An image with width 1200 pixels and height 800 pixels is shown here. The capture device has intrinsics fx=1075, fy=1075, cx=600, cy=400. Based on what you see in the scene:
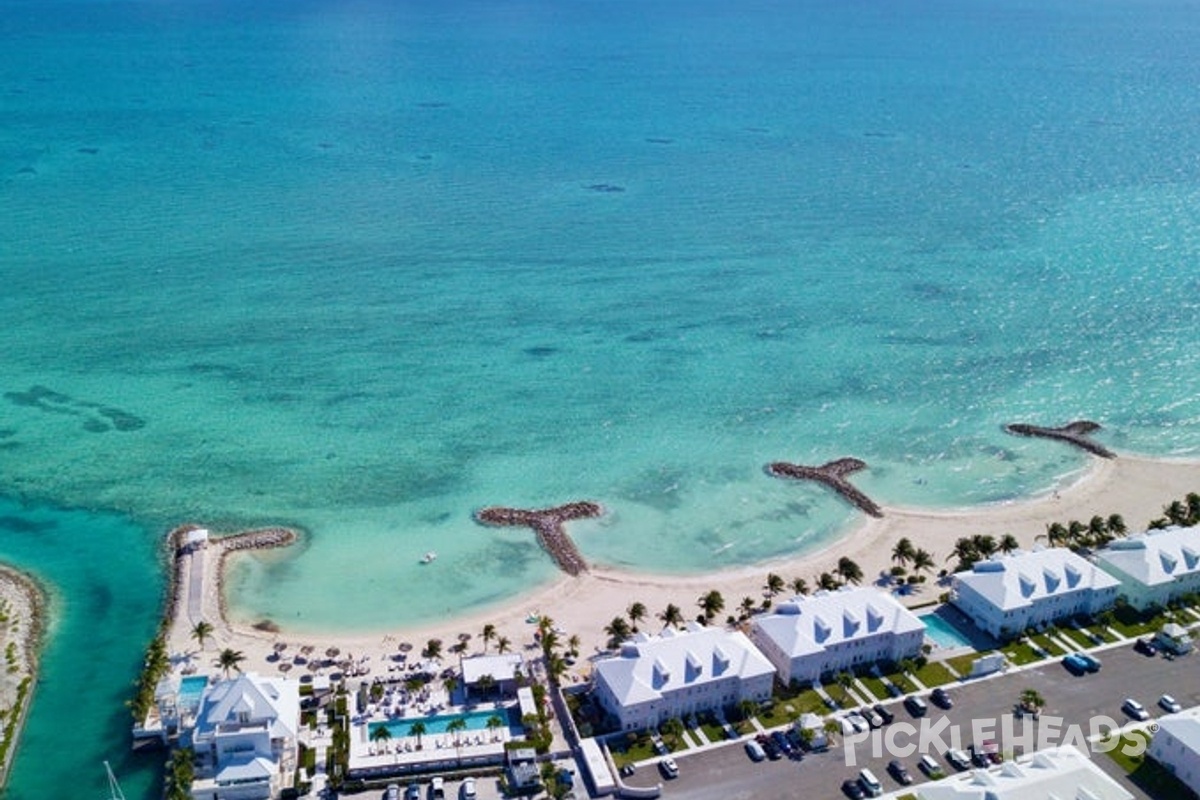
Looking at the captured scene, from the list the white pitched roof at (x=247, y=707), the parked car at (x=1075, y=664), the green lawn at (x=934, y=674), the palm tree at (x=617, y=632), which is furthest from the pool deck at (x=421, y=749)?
the parked car at (x=1075, y=664)

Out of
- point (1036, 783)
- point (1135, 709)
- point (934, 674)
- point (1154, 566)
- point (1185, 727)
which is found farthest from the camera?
point (1154, 566)

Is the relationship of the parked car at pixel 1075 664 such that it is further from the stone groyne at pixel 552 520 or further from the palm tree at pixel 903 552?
the stone groyne at pixel 552 520

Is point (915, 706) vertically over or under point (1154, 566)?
under

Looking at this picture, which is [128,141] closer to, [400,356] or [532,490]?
[400,356]

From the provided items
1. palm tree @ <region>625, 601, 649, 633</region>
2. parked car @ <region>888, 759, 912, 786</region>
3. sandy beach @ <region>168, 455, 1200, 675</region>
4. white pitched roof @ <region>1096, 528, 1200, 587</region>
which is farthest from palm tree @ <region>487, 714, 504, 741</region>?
white pitched roof @ <region>1096, 528, 1200, 587</region>

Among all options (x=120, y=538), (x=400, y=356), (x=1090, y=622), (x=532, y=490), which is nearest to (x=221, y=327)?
(x=400, y=356)

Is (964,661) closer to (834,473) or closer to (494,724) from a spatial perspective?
(834,473)

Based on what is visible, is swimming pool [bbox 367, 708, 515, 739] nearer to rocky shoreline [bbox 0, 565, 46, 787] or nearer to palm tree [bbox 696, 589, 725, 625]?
palm tree [bbox 696, 589, 725, 625]

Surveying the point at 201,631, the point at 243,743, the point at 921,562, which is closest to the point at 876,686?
the point at 921,562
